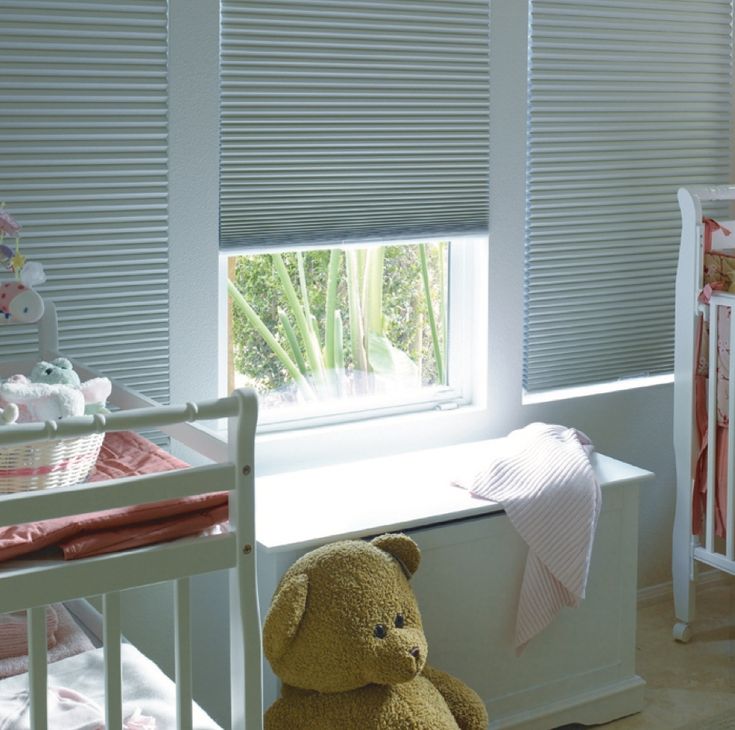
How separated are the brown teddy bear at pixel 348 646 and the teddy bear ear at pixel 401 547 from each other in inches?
0.9

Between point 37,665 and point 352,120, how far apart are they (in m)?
1.55

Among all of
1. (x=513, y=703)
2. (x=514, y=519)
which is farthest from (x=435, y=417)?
(x=513, y=703)

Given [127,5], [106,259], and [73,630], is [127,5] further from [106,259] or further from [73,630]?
[73,630]

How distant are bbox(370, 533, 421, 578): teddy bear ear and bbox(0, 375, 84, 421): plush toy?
0.71 meters

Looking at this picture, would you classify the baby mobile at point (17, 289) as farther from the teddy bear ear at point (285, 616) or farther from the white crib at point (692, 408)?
the white crib at point (692, 408)

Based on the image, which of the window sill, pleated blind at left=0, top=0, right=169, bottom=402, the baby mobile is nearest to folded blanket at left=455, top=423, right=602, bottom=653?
the window sill

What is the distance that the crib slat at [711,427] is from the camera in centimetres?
278

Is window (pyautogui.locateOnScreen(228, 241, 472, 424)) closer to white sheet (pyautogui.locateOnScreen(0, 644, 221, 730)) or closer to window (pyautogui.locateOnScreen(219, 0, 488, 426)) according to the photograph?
window (pyautogui.locateOnScreen(219, 0, 488, 426))

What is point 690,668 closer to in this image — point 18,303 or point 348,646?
point 348,646

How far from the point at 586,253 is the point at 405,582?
4.18 ft

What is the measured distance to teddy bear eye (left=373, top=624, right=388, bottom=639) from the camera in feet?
6.34

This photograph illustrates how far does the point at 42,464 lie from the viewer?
153 cm

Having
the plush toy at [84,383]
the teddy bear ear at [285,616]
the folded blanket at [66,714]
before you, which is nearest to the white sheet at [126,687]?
the folded blanket at [66,714]

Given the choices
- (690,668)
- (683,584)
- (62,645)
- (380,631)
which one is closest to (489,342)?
(683,584)
